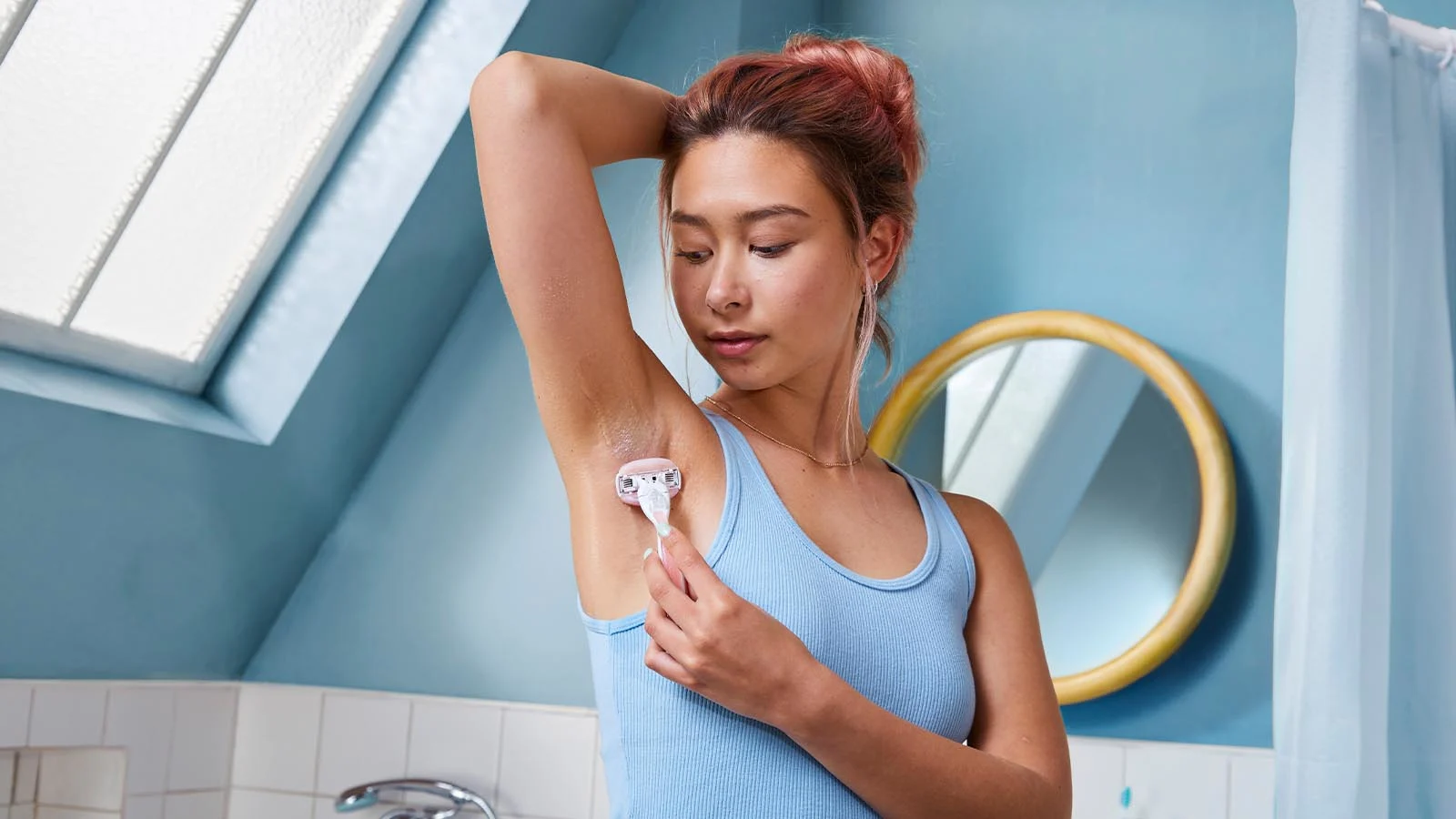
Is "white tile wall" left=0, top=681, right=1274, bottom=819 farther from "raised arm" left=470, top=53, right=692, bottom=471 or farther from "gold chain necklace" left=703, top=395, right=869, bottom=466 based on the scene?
"raised arm" left=470, top=53, right=692, bottom=471

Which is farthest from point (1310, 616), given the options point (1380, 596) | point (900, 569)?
point (900, 569)

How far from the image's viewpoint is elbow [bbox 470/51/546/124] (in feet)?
3.08

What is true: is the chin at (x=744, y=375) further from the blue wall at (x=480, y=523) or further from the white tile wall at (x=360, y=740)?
the white tile wall at (x=360, y=740)

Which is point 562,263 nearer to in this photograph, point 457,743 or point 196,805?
point 457,743

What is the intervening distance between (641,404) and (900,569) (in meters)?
0.24

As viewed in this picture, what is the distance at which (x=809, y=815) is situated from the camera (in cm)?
91

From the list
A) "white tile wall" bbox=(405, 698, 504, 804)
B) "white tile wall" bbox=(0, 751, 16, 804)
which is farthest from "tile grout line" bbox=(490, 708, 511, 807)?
"white tile wall" bbox=(0, 751, 16, 804)

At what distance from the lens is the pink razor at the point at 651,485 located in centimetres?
93

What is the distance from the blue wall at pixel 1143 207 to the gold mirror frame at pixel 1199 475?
0.21 feet

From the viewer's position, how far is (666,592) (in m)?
0.86

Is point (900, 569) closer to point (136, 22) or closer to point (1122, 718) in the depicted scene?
point (1122, 718)

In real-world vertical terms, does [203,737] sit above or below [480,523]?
below

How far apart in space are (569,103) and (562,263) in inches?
5.1

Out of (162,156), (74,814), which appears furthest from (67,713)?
(162,156)
